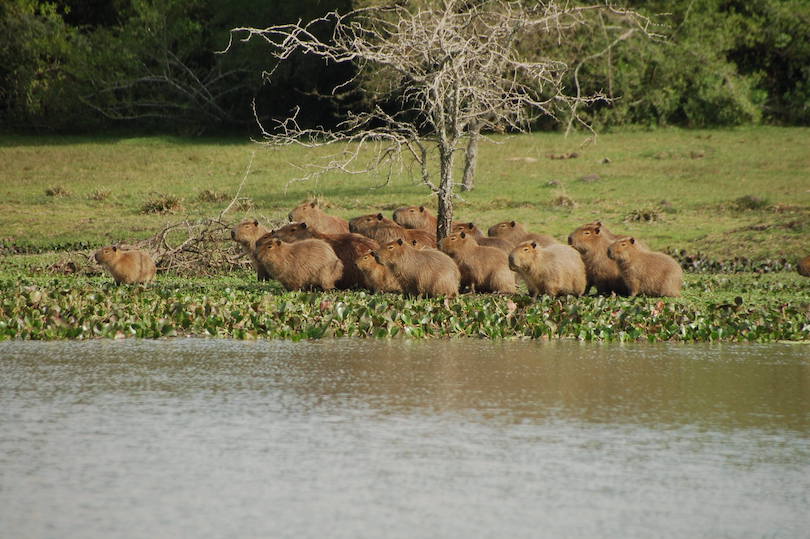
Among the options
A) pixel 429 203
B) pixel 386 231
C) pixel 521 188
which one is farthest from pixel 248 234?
pixel 521 188

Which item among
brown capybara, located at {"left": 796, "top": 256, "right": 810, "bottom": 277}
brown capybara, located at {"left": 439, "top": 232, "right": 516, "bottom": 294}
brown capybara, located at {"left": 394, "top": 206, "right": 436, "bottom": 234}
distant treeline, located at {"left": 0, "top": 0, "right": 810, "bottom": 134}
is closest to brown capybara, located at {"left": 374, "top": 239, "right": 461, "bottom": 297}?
brown capybara, located at {"left": 439, "top": 232, "right": 516, "bottom": 294}

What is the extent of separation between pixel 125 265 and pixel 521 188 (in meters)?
10.3

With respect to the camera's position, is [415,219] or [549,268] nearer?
[549,268]

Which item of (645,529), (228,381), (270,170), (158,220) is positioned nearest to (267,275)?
(228,381)

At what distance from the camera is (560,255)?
10.9 meters

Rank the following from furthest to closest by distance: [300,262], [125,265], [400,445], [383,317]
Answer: [125,265] → [300,262] → [383,317] → [400,445]

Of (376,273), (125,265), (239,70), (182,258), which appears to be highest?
(239,70)

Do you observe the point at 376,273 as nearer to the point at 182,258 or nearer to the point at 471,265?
the point at 471,265

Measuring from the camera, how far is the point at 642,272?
11133mm

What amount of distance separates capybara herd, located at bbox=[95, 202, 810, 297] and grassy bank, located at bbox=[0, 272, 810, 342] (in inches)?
9.8

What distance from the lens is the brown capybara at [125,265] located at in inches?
473

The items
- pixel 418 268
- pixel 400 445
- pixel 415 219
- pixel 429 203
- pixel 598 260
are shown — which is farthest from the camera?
pixel 429 203

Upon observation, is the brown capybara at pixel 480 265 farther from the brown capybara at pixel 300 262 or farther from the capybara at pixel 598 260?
the brown capybara at pixel 300 262

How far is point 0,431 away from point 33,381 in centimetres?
132
